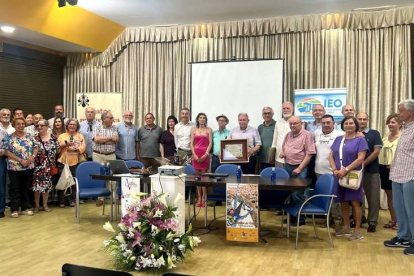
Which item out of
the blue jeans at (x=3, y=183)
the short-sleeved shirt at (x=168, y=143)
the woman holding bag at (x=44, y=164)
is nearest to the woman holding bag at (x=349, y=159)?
the short-sleeved shirt at (x=168, y=143)

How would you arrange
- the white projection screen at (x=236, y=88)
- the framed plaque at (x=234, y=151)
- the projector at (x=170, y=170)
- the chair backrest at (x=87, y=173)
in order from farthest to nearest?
1. the white projection screen at (x=236, y=88)
2. the chair backrest at (x=87, y=173)
3. the framed plaque at (x=234, y=151)
4. the projector at (x=170, y=170)

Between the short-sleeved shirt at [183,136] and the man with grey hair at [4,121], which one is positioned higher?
the man with grey hair at [4,121]

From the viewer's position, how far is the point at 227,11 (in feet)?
23.8

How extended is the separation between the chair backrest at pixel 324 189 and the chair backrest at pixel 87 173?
289cm

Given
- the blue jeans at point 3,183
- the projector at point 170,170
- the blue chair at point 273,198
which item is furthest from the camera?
the blue jeans at point 3,183

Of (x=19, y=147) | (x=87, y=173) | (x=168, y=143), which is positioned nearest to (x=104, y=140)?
(x=87, y=173)

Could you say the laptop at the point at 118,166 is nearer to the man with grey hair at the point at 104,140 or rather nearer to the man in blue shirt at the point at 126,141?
the man with grey hair at the point at 104,140

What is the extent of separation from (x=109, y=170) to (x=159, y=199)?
1.75 meters

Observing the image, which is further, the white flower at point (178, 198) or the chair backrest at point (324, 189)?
the chair backrest at point (324, 189)

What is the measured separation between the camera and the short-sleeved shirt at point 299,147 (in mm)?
5227

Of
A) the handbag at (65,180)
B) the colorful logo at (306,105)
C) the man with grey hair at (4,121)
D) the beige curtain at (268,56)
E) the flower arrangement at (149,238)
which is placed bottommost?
the flower arrangement at (149,238)

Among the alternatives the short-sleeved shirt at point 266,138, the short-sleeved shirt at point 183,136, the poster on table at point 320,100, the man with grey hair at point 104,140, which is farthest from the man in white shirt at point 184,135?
the poster on table at point 320,100

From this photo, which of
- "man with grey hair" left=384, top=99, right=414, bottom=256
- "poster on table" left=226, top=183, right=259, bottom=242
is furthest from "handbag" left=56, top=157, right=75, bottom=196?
"man with grey hair" left=384, top=99, right=414, bottom=256

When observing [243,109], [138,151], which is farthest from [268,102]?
[138,151]
